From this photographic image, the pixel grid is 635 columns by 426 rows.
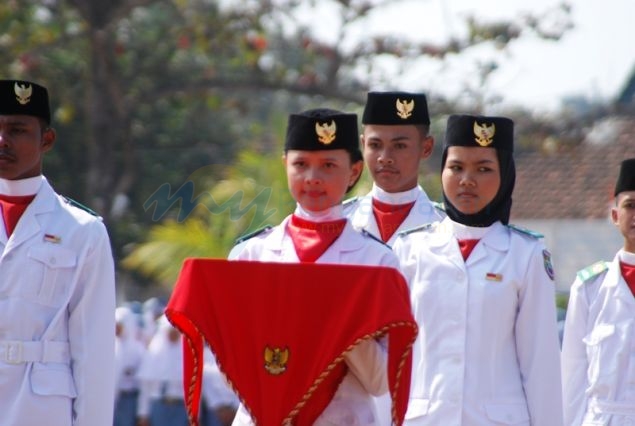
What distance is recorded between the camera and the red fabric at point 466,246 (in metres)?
7.39

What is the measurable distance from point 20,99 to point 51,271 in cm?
75

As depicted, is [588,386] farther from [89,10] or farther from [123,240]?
[123,240]

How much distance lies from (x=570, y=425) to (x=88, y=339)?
10.7ft

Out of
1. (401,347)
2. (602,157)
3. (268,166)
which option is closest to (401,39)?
(268,166)

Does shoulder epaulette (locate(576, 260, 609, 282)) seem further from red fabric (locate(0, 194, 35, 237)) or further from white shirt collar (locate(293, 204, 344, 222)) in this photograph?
red fabric (locate(0, 194, 35, 237))

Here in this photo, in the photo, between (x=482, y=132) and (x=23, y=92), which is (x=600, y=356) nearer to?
(x=482, y=132)

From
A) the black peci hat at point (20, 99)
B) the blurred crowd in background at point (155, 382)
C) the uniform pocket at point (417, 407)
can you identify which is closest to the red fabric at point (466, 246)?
the uniform pocket at point (417, 407)

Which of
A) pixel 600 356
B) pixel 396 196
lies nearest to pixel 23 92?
pixel 396 196

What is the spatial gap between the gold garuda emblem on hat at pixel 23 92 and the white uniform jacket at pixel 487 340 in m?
1.83

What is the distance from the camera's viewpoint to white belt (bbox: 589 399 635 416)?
29.9 feet

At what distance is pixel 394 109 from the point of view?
8617 mm

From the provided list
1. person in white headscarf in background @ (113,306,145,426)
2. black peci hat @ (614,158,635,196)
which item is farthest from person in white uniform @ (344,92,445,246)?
person in white headscarf in background @ (113,306,145,426)

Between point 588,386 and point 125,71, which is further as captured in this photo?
point 125,71

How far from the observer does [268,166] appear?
21438 mm
